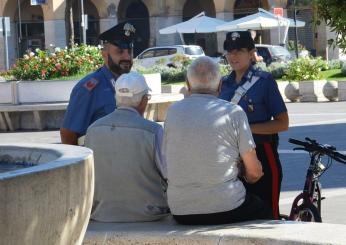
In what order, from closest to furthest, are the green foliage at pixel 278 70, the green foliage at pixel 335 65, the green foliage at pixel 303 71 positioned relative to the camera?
the green foliage at pixel 303 71, the green foliage at pixel 278 70, the green foliage at pixel 335 65

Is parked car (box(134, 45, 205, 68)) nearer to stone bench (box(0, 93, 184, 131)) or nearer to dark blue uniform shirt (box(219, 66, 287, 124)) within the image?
stone bench (box(0, 93, 184, 131))

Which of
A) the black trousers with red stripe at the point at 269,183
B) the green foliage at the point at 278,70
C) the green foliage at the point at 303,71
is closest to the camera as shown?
the black trousers with red stripe at the point at 269,183

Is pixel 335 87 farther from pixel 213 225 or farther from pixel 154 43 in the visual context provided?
pixel 154 43

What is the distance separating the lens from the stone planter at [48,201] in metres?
4.33

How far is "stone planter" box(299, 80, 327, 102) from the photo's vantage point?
1117 inches

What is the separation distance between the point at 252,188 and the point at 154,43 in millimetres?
47007

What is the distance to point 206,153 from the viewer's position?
6.10 m

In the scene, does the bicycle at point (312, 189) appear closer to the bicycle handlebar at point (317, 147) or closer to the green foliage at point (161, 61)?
the bicycle handlebar at point (317, 147)

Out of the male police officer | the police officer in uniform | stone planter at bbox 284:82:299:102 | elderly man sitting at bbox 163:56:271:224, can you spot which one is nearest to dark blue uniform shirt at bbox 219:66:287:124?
the police officer in uniform

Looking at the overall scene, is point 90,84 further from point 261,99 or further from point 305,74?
point 305,74

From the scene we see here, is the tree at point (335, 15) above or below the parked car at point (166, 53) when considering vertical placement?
above

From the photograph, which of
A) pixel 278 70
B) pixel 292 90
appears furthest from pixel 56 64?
pixel 278 70

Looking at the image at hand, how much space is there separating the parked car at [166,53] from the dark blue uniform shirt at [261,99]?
35.1 m

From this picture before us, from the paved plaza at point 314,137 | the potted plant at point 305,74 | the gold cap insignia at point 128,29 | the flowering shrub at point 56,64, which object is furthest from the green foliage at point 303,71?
the gold cap insignia at point 128,29
